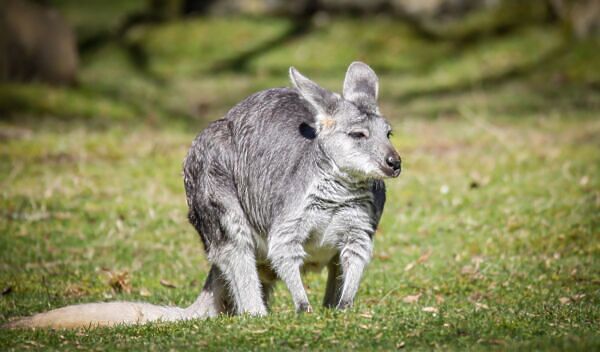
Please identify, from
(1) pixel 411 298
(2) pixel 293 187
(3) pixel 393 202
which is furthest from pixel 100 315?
(3) pixel 393 202

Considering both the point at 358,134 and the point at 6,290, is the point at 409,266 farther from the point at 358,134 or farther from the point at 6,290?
the point at 6,290

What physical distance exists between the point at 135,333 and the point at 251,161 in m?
1.71

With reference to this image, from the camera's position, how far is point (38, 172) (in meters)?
12.8

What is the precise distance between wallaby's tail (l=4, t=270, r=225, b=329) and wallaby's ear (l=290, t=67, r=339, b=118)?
1644 mm

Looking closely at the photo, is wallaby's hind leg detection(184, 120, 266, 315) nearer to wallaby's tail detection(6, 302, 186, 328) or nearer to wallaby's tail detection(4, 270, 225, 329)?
wallaby's tail detection(4, 270, 225, 329)

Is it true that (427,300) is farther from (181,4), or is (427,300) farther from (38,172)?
(181,4)

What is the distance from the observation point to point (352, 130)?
6715mm

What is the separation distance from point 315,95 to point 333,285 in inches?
58.7

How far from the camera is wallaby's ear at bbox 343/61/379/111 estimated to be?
6.92 meters

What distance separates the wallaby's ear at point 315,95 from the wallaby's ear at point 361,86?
18cm

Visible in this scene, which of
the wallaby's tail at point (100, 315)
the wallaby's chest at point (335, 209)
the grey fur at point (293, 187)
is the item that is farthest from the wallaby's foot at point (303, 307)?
the wallaby's tail at point (100, 315)

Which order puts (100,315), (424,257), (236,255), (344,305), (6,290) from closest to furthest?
1. (344,305)
2. (100,315)
3. (236,255)
4. (6,290)
5. (424,257)

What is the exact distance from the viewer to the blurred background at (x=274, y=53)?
56.5ft

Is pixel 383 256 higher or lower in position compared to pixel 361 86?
lower
